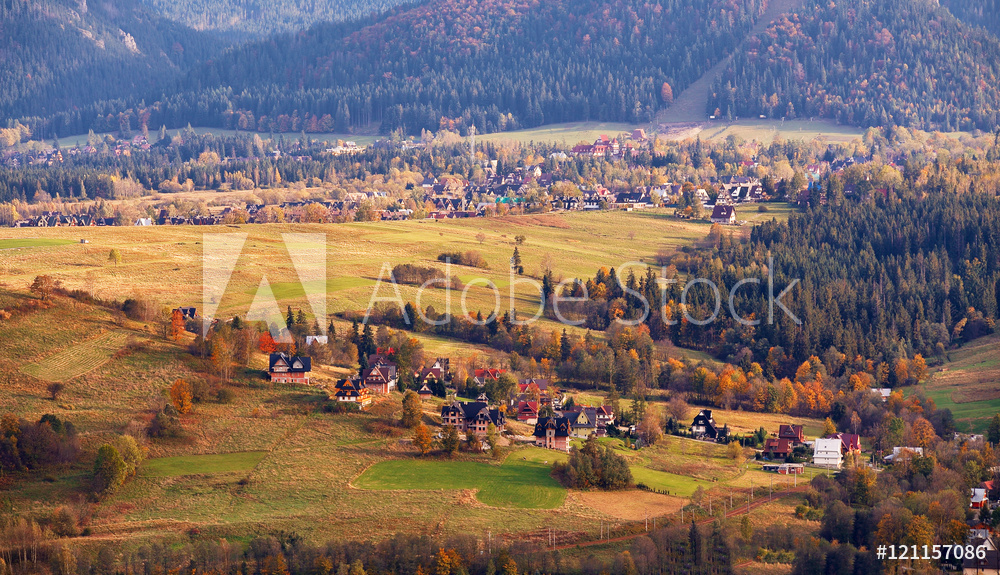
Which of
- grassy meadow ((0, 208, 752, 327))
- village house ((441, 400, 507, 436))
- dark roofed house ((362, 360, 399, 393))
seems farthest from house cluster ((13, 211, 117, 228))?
village house ((441, 400, 507, 436))

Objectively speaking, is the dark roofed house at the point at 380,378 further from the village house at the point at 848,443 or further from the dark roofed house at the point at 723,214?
the dark roofed house at the point at 723,214

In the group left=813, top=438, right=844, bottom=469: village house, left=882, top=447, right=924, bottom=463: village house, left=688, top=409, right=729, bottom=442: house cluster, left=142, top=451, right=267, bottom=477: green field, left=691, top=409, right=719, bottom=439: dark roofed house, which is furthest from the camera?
left=691, top=409, right=719, bottom=439: dark roofed house

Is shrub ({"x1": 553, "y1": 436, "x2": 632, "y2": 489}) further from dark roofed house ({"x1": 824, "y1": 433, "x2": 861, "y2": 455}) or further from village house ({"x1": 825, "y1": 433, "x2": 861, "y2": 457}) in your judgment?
dark roofed house ({"x1": 824, "y1": 433, "x2": 861, "y2": 455})

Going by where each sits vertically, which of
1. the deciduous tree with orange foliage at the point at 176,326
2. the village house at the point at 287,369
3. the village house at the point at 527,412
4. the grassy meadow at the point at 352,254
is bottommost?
the village house at the point at 527,412

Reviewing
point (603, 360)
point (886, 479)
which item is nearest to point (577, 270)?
point (603, 360)

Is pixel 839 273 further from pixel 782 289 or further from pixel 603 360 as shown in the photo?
pixel 603 360

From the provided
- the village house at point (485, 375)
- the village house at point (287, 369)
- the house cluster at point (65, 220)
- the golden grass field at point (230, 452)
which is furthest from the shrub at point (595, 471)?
the house cluster at point (65, 220)
